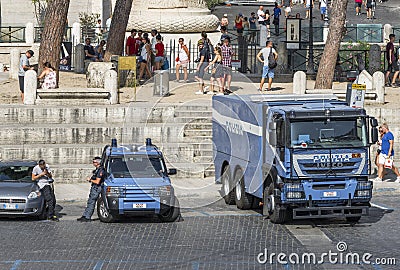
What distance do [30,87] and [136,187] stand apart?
10.3 meters

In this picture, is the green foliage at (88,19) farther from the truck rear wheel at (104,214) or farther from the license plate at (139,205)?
the license plate at (139,205)

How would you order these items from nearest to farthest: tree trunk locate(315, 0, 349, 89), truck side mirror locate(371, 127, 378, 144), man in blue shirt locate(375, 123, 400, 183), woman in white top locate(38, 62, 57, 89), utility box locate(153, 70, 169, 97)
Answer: truck side mirror locate(371, 127, 378, 144), man in blue shirt locate(375, 123, 400, 183), woman in white top locate(38, 62, 57, 89), utility box locate(153, 70, 169, 97), tree trunk locate(315, 0, 349, 89)

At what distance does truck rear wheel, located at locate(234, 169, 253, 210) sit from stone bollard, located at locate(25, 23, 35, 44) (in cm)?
2590

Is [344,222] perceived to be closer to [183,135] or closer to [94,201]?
[94,201]

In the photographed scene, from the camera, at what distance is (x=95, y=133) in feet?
95.9

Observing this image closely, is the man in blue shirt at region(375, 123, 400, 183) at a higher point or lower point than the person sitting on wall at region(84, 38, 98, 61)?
lower

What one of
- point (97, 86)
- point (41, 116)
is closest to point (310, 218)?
point (41, 116)

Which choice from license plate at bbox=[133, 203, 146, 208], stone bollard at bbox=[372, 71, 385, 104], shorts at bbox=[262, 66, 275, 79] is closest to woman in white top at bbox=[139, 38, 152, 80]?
shorts at bbox=[262, 66, 275, 79]

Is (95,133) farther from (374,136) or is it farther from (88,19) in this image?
(88,19)

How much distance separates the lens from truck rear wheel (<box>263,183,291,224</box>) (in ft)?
70.3

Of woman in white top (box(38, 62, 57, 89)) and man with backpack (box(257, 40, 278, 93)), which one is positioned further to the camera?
man with backpack (box(257, 40, 278, 93))

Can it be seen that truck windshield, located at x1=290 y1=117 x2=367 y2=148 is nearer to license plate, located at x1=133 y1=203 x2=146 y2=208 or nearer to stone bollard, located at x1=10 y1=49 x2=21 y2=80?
license plate, located at x1=133 y1=203 x2=146 y2=208

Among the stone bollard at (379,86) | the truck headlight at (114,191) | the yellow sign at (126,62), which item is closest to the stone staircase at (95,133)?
the yellow sign at (126,62)

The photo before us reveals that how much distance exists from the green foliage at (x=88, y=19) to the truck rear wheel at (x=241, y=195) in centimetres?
3069
